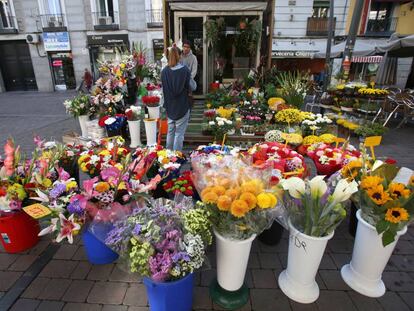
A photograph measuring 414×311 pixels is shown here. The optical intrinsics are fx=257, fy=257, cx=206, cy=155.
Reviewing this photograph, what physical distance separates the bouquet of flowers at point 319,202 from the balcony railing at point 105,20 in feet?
55.4

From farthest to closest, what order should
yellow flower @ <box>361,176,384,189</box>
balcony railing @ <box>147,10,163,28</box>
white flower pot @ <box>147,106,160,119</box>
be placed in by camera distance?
balcony railing @ <box>147,10,163,28</box> → white flower pot @ <box>147,106,160,119</box> → yellow flower @ <box>361,176,384,189</box>

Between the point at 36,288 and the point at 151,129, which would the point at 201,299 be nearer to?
the point at 36,288

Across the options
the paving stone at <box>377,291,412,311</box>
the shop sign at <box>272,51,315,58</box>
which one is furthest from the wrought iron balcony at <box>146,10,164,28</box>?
the paving stone at <box>377,291,412,311</box>

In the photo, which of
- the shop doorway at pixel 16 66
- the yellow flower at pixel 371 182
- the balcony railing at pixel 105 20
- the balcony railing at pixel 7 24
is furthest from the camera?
the shop doorway at pixel 16 66

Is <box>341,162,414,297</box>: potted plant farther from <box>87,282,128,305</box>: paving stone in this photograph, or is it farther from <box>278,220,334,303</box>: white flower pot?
<box>87,282,128,305</box>: paving stone

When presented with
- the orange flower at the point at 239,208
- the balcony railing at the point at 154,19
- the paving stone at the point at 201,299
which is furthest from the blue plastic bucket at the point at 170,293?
the balcony railing at the point at 154,19

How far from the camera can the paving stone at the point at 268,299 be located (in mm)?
1853

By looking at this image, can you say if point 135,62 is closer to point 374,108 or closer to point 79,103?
point 79,103

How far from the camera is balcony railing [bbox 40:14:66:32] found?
15537 millimetres

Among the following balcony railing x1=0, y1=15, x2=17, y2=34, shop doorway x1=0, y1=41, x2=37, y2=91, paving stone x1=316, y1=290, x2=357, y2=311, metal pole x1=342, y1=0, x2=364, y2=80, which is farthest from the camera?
shop doorway x1=0, y1=41, x2=37, y2=91

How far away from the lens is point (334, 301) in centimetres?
191

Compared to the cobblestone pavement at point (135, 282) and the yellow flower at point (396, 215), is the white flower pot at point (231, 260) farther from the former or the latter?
the yellow flower at point (396, 215)

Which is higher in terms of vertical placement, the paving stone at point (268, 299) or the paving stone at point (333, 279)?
the paving stone at point (268, 299)

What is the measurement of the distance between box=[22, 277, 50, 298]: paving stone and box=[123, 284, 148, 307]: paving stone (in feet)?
2.24
